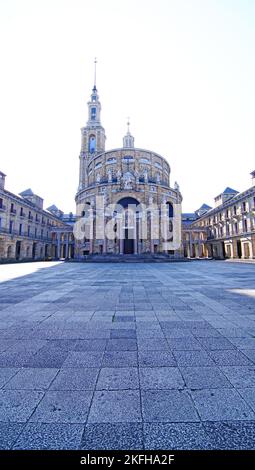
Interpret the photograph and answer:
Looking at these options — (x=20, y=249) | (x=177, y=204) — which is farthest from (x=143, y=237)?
(x=20, y=249)

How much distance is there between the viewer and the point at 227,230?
→ 41.9m

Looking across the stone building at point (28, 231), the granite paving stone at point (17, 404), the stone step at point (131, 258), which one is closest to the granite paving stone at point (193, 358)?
the granite paving stone at point (17, 404)

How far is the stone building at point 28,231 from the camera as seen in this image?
3309 cm

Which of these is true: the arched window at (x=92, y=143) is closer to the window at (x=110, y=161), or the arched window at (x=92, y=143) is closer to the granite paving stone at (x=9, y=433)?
the window at (x=110, y=161)

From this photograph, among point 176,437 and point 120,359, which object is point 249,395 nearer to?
point 176,437

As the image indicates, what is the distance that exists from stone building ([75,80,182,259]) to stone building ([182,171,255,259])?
981cm

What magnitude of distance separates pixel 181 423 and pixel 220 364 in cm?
119

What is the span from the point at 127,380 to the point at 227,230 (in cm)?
4420

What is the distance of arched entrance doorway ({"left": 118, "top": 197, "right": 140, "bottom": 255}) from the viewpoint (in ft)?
112

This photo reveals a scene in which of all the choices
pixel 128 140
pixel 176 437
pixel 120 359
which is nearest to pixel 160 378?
pixel 120 359

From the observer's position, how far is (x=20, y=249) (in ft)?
124

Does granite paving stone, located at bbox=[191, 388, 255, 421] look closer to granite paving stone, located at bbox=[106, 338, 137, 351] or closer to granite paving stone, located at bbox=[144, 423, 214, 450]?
granite paving stone, located at bbox=[144, 423, 214, 450]

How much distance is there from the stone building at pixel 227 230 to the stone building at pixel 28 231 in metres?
32.4

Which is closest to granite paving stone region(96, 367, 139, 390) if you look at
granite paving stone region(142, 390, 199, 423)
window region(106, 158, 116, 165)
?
granite paving stone region(142, 390, 199, 423)
